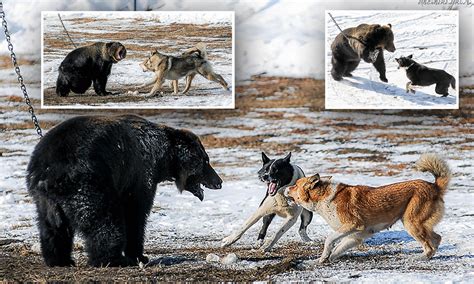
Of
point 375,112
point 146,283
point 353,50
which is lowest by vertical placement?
point 146,283

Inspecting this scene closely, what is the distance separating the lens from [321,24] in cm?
1338

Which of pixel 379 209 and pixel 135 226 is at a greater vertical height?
pixel 379 209

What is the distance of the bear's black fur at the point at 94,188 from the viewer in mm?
7469

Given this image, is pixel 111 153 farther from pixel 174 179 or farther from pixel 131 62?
pixel 131 62

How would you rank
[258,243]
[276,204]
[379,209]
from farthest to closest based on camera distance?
[258,243] → [276,204] → [379,209]

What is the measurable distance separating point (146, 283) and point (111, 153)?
122 cm

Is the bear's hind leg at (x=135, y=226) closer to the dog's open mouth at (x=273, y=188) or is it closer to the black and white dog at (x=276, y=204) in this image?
the black and white dog at (x=276, y=204)

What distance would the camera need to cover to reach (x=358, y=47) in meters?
13.4

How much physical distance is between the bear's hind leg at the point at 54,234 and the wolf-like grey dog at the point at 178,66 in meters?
5.89

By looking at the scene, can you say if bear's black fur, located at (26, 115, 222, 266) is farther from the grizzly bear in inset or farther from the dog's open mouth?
the grizzly bear in inset

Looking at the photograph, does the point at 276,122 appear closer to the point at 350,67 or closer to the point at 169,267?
the point at 350,67

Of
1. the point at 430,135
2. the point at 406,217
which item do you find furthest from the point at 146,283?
the point at 430,135

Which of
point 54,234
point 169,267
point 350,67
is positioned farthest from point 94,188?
point 350,67

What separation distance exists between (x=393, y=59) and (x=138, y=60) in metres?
Answer: 3.60
